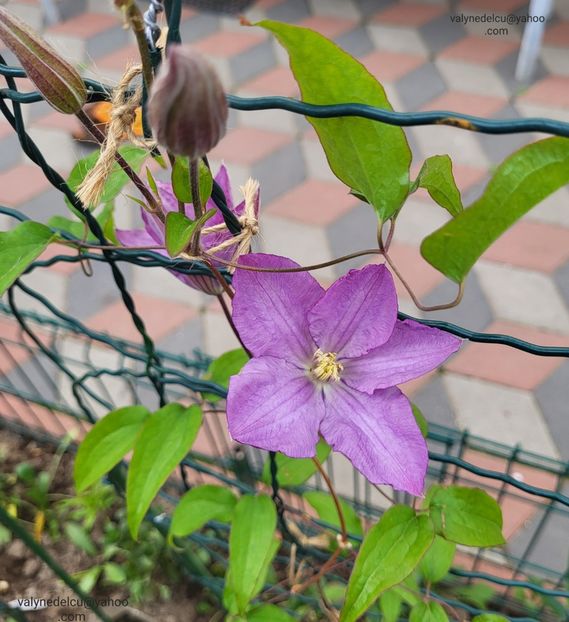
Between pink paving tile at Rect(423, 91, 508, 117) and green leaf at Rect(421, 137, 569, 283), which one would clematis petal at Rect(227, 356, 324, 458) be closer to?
green leaf at Rect(421, 137, 569, 283)

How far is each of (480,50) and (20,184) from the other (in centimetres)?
172

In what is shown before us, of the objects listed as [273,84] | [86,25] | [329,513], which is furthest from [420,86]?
[329,513]

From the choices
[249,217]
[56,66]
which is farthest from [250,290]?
[56,66]

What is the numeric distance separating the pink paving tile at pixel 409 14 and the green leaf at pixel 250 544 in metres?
2.34

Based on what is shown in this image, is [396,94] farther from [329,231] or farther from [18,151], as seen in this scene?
[18,151]

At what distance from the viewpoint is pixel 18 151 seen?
216 cm

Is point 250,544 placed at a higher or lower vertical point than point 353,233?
lower

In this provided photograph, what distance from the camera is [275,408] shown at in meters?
0.49

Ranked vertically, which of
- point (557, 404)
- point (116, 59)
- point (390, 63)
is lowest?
point (557, 404)

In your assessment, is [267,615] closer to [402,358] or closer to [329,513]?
[329,513]

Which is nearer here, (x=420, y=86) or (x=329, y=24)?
(x=420, y=86)

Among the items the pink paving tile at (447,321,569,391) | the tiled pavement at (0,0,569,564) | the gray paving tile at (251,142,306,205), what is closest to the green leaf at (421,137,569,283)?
the tiled pavement at (0,0,569,564)

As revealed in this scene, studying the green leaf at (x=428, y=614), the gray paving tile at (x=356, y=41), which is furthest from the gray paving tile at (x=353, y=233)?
the green leaf at (x=428, y=614)

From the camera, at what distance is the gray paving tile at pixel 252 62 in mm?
2352
